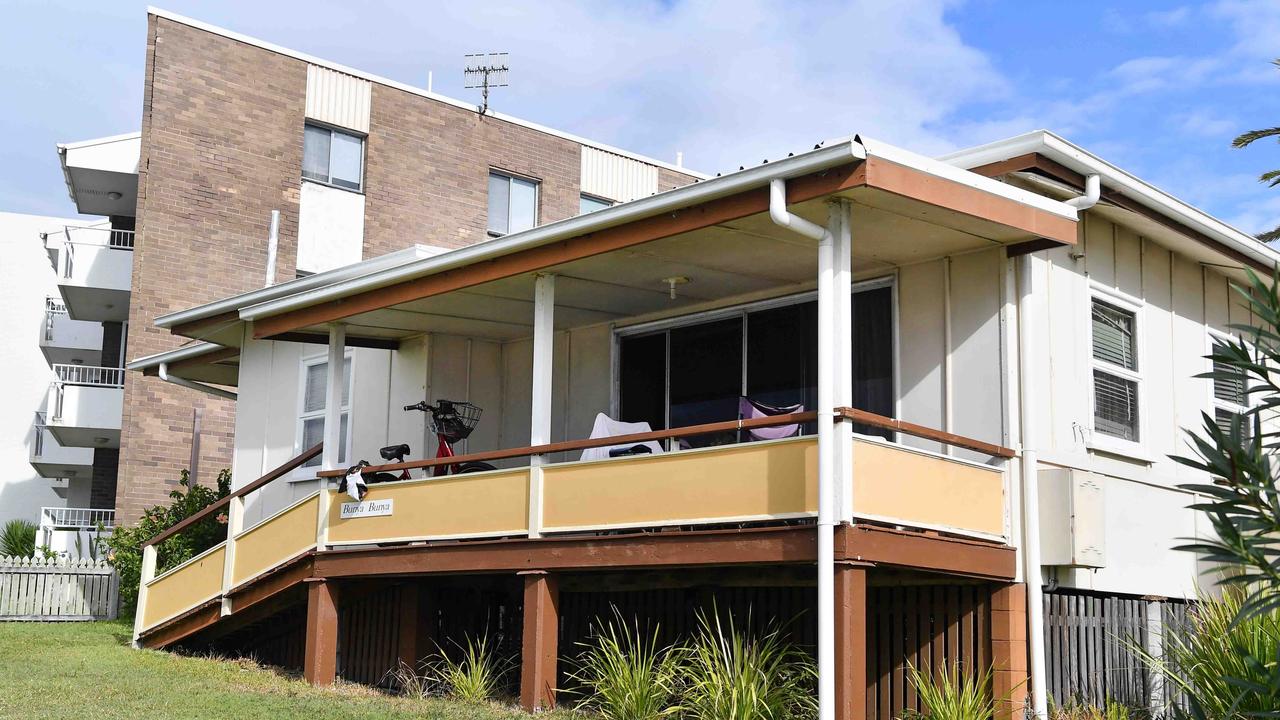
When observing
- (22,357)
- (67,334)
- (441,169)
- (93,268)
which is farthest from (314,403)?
(22,357)

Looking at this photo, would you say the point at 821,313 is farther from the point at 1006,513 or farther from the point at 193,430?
the point at 193,430

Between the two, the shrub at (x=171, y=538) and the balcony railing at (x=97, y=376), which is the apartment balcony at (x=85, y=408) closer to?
the balcony railing at (x=97, y=376)

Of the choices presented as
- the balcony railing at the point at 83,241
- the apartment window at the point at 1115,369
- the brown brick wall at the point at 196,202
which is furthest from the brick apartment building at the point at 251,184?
the apartment window at the point at 1115,369

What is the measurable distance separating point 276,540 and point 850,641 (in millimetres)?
7771

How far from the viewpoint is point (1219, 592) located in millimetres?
12984

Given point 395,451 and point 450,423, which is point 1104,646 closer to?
point 450,423

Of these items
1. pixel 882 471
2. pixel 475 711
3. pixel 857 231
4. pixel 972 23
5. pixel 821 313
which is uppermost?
pixel 972 23

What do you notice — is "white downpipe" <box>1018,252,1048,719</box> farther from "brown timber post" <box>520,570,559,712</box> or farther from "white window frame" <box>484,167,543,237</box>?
"white window frame" <box>484,167,543,237</box>

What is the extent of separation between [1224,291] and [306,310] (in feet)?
33.0

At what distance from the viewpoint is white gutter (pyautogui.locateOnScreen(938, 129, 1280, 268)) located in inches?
435

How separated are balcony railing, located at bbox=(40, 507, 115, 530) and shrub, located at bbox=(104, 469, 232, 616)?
723 centimetres

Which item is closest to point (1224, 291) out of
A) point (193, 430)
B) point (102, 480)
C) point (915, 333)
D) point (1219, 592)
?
point (1219, 592)

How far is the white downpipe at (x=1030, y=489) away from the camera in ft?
35.2

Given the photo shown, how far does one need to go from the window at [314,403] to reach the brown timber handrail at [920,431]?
8.96m
